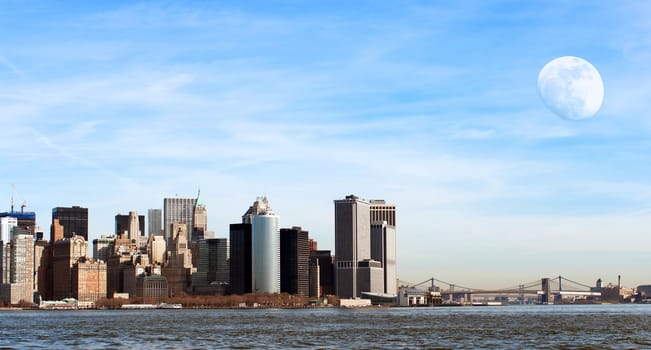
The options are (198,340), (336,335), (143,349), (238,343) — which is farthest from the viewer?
(336,335)

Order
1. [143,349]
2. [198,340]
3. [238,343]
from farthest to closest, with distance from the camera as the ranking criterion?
[198,340]
[238,343]
[143,349]

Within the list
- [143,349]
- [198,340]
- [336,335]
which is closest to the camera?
[143,349]

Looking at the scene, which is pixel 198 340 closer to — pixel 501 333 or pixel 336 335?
pixel 336 335

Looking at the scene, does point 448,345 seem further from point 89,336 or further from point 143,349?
point 89,336

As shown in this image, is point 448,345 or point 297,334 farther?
point 297,334

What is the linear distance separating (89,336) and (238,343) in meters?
26.2

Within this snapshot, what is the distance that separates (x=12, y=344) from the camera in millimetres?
98812

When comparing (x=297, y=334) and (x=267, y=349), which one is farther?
(x=297, y=334)

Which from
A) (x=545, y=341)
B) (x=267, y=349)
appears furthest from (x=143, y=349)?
(x=545, y=341)

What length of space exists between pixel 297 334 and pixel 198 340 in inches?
658

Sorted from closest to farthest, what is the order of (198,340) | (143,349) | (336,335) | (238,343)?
(143,349) < (238,343) < (198,340) < (336,335)

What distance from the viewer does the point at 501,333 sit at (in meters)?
116

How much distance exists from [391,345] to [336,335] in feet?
72.8

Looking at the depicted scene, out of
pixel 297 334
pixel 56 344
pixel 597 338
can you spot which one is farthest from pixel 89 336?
pixel 597 338
